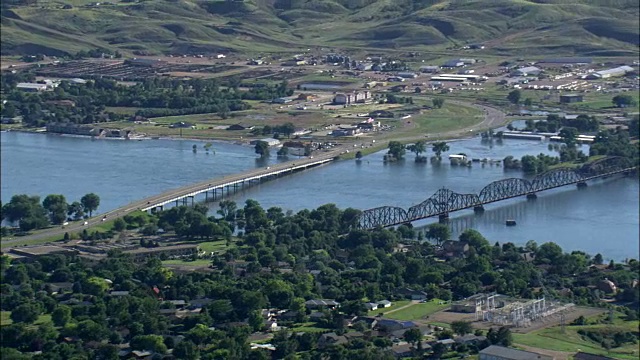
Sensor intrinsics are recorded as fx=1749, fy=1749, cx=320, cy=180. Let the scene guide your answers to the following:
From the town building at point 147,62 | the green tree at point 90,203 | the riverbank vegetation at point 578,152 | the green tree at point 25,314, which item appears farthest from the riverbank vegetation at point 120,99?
the green tree at point 25,314

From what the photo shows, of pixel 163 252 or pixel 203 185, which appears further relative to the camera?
pixel 203 185

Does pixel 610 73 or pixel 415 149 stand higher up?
Result: pixel 610 73

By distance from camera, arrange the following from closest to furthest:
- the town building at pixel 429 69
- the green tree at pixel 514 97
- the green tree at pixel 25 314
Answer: the green tree at pixel 25 314, the green tree at pixel 514 97, the town building at pixel 429 69

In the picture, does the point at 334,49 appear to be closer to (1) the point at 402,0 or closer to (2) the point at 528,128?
(1) the point at 402,0

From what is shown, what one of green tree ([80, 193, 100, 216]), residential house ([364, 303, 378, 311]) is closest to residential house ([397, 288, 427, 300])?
residential house ([364, 303, 378, 311])

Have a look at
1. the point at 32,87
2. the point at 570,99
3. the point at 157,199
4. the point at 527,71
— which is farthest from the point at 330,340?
the point at 527,71

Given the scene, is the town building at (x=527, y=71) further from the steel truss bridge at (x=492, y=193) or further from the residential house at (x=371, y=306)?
the residential house at (x=371, y=306)

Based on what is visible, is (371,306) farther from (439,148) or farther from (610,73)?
(610,73)
